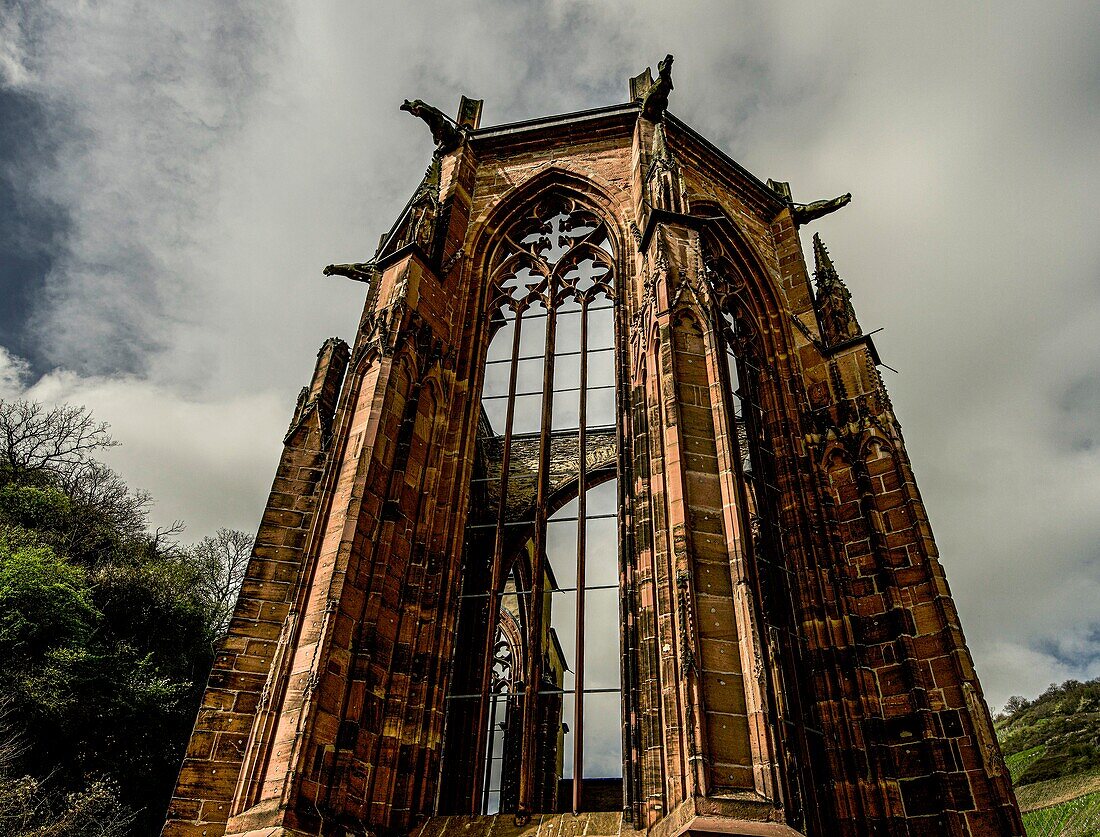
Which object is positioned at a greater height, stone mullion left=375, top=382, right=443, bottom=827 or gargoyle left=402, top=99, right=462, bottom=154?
gargoyle left=402, top=99, right=462, bottom=154

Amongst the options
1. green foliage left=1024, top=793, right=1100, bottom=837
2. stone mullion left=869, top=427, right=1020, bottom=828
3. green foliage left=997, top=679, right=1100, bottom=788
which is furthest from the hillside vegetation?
green foliage left=997, top=679, right=1100, bottom=788

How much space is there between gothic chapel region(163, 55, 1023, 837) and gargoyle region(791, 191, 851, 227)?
114cm

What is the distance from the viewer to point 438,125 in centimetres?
1298

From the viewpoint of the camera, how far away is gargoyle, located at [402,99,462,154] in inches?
506

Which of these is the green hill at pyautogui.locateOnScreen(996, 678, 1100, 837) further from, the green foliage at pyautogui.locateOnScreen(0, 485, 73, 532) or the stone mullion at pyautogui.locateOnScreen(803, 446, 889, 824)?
the green foliage at pyautogui.locateOnScreen(0, 485, 73, 532)

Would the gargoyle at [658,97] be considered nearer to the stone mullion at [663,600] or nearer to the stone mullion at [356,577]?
the stone mullion at [663,600]

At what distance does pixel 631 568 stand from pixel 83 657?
15.6 m

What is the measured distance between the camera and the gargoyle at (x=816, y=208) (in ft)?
45.3

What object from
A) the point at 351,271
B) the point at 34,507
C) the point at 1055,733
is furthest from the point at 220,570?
the point at 1055,733

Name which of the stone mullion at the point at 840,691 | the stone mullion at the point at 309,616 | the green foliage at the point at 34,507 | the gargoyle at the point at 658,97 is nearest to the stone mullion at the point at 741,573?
the stone mullion at the point at 840,691

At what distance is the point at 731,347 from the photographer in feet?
37.0

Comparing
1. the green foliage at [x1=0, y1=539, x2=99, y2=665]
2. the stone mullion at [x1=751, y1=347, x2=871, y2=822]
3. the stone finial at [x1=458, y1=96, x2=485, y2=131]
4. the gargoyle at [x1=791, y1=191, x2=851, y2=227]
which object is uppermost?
the stone finial at [x1=458, y1=96, x2=485, y2=131]

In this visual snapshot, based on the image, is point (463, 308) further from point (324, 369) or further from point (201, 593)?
point (201, 593)

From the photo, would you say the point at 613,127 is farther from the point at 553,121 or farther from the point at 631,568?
the point at 631,568
